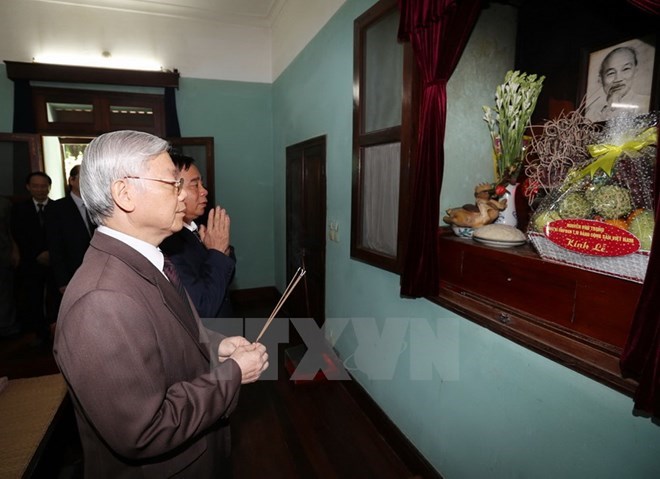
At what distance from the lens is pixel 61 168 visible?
14.4 feet

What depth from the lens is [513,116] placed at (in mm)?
1566

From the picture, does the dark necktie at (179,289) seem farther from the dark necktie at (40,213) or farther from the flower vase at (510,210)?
the dark necktie at (40,213)

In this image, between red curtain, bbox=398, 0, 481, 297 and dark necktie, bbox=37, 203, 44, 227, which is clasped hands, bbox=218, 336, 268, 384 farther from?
dark necktie, bbox=37, 203, 44, 227

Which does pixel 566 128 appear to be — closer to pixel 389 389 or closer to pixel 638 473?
pixel 638 473

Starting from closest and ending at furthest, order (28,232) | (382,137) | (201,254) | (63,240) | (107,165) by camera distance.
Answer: (107,165) < (201,254) < (382,137) < (63,240) < (28,232)

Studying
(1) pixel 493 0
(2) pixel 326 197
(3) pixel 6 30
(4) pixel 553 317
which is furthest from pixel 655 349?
(3) pixel 6 30

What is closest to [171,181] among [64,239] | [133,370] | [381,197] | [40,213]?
[133,370]

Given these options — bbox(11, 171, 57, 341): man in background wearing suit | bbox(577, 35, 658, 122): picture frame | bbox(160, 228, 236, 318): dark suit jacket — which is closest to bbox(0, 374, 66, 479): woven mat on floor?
bbox(160, 228, 236, 318): dark suit jacket

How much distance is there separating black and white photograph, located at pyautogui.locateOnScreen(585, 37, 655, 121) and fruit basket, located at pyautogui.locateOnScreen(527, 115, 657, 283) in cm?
47

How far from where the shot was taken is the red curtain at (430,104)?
4.85ft

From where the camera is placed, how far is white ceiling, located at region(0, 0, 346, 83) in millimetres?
3855

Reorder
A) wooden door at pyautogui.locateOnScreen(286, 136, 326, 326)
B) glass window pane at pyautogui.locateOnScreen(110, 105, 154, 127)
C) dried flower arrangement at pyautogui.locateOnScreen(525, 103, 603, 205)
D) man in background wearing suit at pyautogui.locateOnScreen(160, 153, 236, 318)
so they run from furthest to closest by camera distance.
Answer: glass window pane at pyautogui.locateOnScreen(110, 105, 154, 127) → wooden door at pyautogui.locateOnScreen(286, 136, 326, 326) → man in background wearing suit at pyautogui.locateOnScreen(160, 153, 236, 318) → dried flower arrangement at pyautogui.locateOnScreen(525, 103, 603, 205)

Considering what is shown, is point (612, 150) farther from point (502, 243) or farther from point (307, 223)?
point (307, 223)

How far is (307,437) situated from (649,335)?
198 cm
